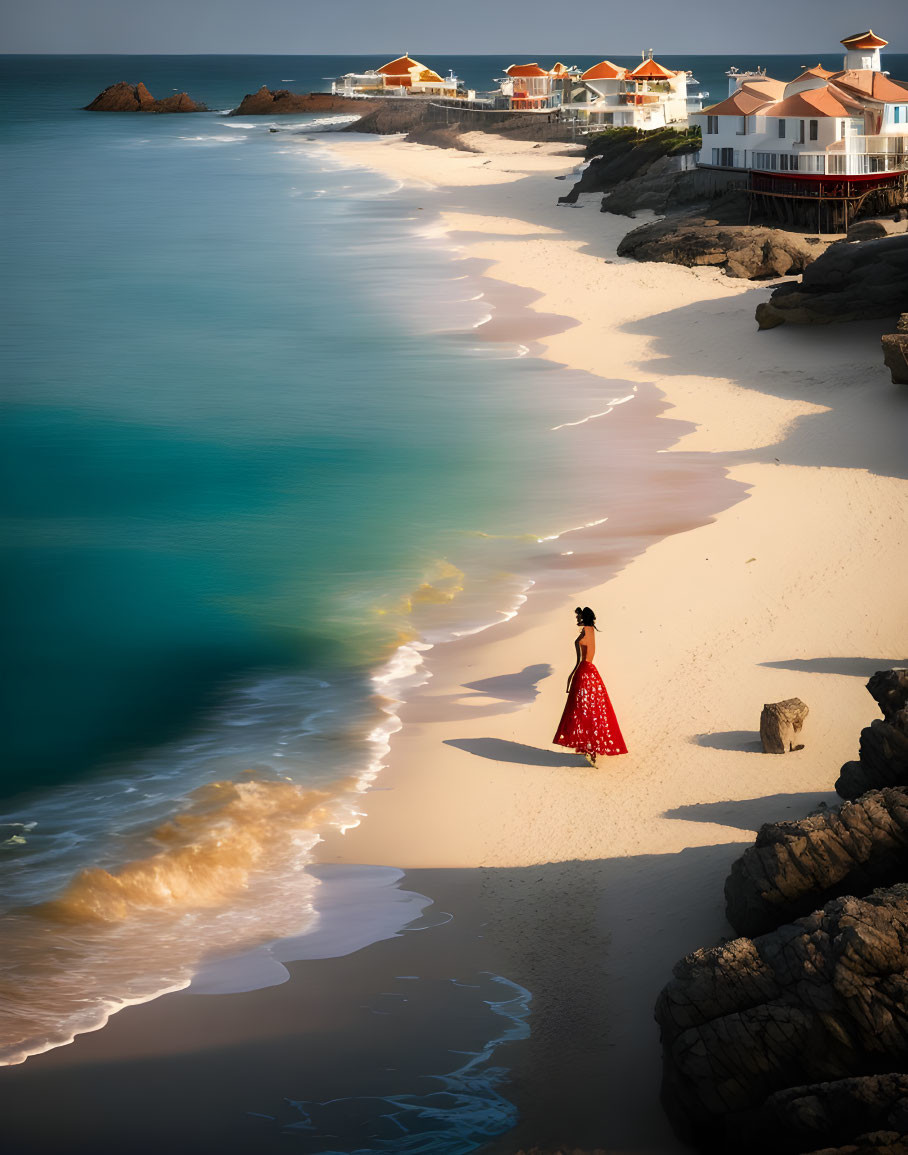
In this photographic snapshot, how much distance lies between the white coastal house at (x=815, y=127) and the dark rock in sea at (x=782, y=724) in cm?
3255

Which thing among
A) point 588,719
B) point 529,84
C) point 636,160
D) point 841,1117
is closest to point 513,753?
point 588,719

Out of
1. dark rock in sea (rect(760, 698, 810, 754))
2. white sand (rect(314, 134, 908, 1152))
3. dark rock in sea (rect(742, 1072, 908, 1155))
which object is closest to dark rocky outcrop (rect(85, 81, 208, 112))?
white sand (rect(314, 134, 908, 1152))

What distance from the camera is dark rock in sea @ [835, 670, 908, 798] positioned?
31.4 ft

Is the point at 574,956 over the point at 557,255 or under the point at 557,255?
under

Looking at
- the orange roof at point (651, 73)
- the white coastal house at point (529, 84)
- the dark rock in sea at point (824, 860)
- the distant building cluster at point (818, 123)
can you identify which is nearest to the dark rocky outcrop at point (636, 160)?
the distant building cluster at point (818, 123)

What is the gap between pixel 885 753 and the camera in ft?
31.6

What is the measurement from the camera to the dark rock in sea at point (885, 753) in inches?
377

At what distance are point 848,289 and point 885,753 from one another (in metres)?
22.5

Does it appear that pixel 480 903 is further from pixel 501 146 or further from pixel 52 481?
pixel 501 146

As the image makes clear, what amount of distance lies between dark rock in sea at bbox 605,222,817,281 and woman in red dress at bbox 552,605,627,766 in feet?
87.0

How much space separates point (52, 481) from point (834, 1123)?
70.5ft

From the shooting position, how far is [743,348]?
30.2 meters

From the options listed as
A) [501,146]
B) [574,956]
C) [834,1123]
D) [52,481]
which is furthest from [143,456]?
[501,146]

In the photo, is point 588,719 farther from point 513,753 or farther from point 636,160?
point 636,160
